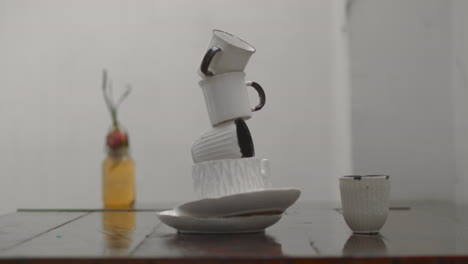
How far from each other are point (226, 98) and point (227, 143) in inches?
3.4

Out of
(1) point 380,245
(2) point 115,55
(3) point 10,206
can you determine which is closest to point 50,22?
(2) point 115,55

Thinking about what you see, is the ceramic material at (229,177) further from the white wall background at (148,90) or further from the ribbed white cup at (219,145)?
the white wall background at (148,90)

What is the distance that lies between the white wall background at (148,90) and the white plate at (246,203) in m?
2.19

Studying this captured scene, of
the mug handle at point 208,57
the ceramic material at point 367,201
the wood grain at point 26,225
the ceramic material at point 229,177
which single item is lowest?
the wood grain at point 26,225

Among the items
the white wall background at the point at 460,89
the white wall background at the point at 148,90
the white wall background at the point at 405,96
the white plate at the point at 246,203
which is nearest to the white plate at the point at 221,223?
the white plate at the point at 246,203

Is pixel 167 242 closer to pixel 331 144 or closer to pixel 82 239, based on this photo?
pixel 82 239

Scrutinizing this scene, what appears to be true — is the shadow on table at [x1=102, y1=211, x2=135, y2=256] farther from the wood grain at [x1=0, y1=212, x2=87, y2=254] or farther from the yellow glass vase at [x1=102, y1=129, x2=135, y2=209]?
the yellow glass vase at [x1=102, y1=129, x2=135, y2=209]

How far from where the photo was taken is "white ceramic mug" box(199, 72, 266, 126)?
3.64 ft

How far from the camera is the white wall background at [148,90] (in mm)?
3254

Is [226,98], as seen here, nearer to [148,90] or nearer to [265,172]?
[265,172]

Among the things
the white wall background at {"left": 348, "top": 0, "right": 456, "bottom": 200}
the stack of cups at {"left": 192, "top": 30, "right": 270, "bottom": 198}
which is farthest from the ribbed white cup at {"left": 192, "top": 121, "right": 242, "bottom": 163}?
the white wall background at {"left": 348, "top": 0, "right": 456, "bottom": 200}

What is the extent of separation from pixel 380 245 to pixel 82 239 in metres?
0.50

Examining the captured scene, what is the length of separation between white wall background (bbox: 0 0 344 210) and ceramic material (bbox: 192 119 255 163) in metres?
2.14

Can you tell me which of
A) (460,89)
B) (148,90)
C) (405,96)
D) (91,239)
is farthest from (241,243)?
(148,90)
